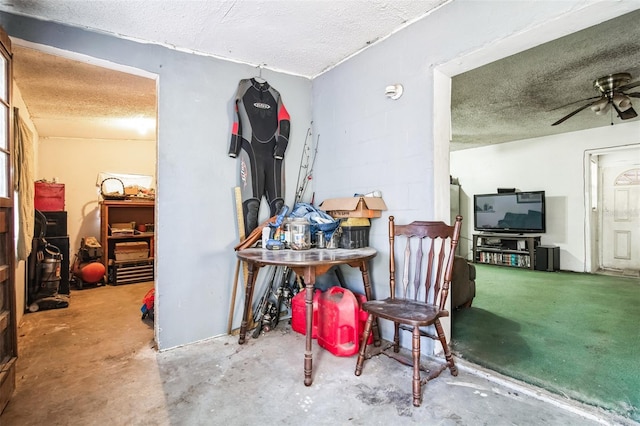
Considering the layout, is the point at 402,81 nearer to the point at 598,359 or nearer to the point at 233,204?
the point at 233,204

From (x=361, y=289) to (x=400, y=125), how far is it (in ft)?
4.46

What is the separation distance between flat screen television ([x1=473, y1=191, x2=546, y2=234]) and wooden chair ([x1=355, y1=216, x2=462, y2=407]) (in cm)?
470

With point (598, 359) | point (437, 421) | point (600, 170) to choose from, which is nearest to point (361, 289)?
point (437, 421)

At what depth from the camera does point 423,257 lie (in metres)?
2.24

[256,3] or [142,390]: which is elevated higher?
[256,3]

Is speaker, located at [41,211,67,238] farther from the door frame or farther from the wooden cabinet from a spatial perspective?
the door frame

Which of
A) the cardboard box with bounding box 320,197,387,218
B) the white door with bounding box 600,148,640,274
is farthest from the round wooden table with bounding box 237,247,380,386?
the white door with bounding box 600,148,640,274

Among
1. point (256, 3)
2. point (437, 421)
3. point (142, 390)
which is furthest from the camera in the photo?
point (256, 3)

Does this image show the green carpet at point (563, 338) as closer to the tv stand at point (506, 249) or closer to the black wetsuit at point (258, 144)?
the tv stand at point (506, 249)

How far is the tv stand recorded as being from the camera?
5723 millimetres

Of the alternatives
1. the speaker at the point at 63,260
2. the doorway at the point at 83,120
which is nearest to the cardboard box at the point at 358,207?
the doorway at the point at 83,120

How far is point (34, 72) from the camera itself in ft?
8.93

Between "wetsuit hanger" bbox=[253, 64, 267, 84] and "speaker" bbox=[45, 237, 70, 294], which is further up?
"wetsuit hanger" bbox=[253, 64, 267, 84]

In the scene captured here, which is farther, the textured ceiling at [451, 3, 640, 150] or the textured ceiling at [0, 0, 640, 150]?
the textured ceiling at [451, 3, 640, 150]
